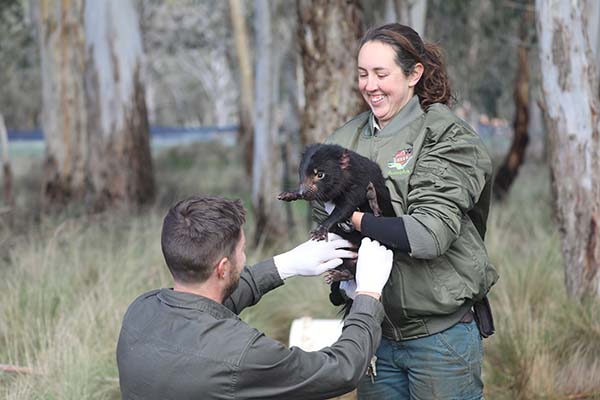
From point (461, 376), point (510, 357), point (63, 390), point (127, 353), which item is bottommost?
point (510, 357)

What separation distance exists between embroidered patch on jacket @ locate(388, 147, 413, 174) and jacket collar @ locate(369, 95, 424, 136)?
95 millimetres

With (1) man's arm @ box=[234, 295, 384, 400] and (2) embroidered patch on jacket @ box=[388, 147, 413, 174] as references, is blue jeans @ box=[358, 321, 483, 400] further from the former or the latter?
(2) embroidered patch on jacket @ box=[388, 147, 413, 174]

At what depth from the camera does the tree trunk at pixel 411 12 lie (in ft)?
29.2

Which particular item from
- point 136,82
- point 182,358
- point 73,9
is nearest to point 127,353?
point 182,358

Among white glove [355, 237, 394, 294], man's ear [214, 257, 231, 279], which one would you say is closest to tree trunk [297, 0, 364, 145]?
white glove [355, 237, 394, 294]

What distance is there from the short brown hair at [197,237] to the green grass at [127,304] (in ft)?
6.44

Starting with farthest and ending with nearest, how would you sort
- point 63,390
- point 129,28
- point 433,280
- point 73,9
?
1. point 73,9
2. point 129,28
3. point 63,390
4. point 433,280

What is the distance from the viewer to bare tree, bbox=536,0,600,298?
568cm

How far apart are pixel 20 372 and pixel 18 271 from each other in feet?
6.99

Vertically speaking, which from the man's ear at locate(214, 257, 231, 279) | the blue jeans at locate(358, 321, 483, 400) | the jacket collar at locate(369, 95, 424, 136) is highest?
the jacket collar at locate(369, 95, 424, 136)

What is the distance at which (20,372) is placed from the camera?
184 inches

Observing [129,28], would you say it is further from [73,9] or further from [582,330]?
[582,330]

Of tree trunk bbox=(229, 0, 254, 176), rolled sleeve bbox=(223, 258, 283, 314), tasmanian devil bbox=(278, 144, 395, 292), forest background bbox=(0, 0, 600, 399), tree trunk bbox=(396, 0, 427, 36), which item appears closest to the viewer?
tasmanian devil bbox=(278, 144, 395, 292)

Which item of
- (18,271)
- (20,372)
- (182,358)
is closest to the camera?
(182,358)
